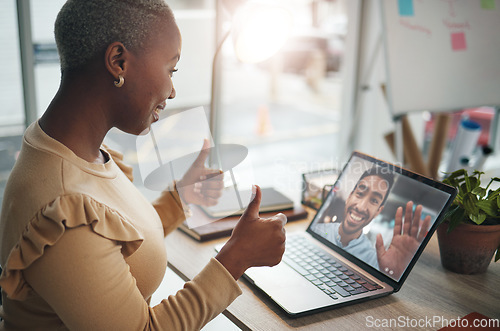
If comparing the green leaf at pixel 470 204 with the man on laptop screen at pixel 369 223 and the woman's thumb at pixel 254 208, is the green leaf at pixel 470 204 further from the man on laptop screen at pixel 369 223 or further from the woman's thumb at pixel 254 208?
the woman's thumb at pixel 254 208

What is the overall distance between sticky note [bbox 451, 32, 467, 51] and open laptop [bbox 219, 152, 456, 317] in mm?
1337

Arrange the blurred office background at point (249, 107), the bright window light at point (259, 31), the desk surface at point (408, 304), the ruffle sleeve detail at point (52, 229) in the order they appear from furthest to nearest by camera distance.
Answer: the blurred office background at point (249, 107)
the bright window light at point (259, 31)
the desk surface at point (408, 304)
the ruffle sleeve detail at point (52, 229)

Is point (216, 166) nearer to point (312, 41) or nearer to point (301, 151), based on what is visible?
point (301, 151)

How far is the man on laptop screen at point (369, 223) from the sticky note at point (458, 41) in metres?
1.38

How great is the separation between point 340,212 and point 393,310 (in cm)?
28

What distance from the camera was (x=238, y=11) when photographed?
1.20 metres

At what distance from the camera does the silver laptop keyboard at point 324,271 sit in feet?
3.09

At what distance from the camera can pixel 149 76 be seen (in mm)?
745

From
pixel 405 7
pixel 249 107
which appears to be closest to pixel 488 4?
pixel 405 7

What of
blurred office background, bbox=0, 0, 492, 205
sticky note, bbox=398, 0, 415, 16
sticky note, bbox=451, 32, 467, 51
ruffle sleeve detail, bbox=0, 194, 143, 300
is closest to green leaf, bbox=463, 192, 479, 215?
blurred office background, bbox=0, 0, 492, 205

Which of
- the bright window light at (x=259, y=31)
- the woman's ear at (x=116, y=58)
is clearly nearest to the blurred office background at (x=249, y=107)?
the bright window light at (x=259, y=31)

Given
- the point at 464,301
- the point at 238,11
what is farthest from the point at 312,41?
the point at 464,301

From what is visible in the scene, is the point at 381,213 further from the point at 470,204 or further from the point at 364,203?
the point at 470,204

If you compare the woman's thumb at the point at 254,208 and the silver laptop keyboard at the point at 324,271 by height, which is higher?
the woman's thumb at the point at 254,208
